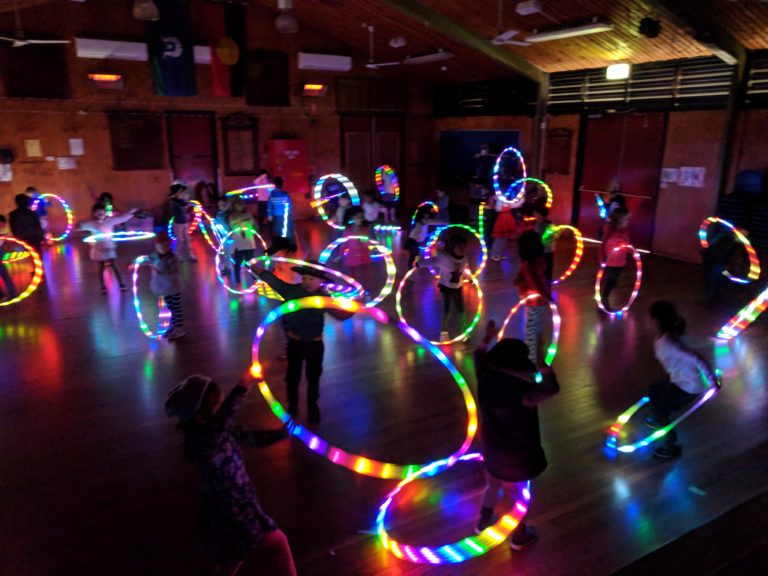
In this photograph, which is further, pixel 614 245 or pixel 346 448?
pixel 614 245

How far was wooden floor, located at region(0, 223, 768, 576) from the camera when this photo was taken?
362cm

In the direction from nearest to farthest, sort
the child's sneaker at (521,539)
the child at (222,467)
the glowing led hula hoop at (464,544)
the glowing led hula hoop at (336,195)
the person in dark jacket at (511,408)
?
the child at (222,467) → the person in dark jacket at (511,408) → the glowing led hula hoop at (464,544) → the child's sneaker at (521,539) → the glowing led hula hoop at (336,195)

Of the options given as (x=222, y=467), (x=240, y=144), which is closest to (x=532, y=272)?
(x=222, y=467)

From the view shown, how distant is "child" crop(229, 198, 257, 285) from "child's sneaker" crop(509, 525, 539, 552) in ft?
18.8

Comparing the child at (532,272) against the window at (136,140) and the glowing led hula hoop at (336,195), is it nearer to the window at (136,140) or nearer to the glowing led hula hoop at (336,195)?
the glowing led hula hoop at (336,195)

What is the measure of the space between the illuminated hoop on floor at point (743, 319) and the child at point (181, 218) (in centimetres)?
868

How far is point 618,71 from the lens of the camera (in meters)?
12.5

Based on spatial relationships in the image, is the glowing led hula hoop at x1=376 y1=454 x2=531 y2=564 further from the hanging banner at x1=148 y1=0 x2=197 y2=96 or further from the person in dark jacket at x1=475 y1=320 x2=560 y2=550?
the hanging banner at x1=148 y1=0 x2=197 y2=96

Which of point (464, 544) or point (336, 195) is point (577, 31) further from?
point (464, 544)

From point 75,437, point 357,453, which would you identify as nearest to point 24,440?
point 75,437

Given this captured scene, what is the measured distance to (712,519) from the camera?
3850 millimetres

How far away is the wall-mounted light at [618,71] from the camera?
1235 centimetres

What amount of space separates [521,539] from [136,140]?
13650 millimetres

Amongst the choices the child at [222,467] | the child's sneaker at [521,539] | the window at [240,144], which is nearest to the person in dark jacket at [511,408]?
the child's sneaker at [521,539]
